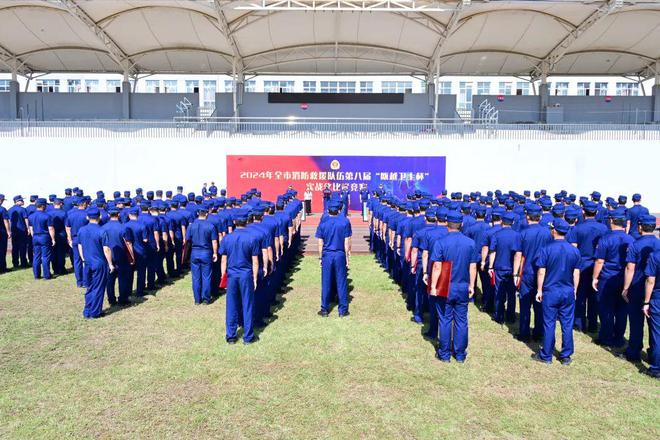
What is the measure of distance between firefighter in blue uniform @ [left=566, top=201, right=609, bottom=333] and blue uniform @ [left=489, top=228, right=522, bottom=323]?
940mm

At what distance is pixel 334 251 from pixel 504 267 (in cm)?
274

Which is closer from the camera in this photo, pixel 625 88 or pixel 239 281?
pixel 239 281

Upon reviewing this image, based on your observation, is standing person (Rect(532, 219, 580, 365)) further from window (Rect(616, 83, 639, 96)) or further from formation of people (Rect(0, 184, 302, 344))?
window (Rect(616, 83, 639, 96))

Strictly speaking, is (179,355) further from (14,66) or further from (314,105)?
(14,66)

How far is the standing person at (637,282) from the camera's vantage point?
6328 mm

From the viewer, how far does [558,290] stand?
20.3 feet

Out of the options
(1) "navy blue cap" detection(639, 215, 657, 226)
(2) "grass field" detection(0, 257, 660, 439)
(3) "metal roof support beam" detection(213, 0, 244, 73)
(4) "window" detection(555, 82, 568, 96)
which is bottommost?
(2) "grass field" detection(0, 257, 660, 439)

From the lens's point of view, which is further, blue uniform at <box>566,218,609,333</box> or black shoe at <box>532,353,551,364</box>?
blue uniform at <box>566,218,609,333</box>

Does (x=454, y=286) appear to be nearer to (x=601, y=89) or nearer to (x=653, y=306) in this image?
(x=653, y=306)

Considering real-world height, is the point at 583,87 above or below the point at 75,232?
above

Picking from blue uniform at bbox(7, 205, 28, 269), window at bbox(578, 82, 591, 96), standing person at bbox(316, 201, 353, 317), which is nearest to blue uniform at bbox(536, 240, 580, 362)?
standing person at bbox(316, 201, 353, 317)

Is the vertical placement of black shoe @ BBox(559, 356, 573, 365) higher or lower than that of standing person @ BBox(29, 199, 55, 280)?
lower

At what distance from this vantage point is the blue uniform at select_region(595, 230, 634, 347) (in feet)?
22.8

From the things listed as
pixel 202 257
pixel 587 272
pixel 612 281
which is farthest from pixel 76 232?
pixel 612 281
